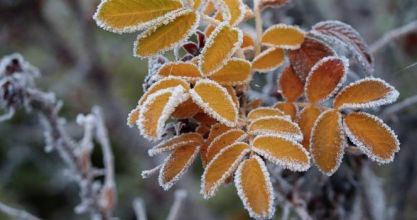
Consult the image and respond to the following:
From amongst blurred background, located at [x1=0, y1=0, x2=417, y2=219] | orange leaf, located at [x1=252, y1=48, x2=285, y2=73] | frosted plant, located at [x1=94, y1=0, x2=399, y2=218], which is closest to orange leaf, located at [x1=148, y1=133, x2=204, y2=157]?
frosted plant, located at [x1=94, y1=0, x2=399, y2=218]

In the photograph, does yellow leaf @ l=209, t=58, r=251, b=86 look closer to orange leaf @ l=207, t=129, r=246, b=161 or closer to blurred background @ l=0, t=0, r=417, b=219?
orange leaf @ l=207, t=129, r=246, b=161

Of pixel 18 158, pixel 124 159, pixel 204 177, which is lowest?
pixel 204 177

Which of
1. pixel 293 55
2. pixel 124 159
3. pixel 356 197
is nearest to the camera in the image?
pixel 293 55

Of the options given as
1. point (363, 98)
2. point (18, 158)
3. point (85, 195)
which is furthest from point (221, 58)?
point (18, 158)

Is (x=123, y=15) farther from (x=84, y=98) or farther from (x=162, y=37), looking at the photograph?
(x=84, y=98)

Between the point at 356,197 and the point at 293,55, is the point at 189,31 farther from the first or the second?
the point at 356,197

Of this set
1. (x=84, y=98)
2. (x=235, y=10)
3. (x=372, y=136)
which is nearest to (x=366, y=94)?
(x=372, y=136)
